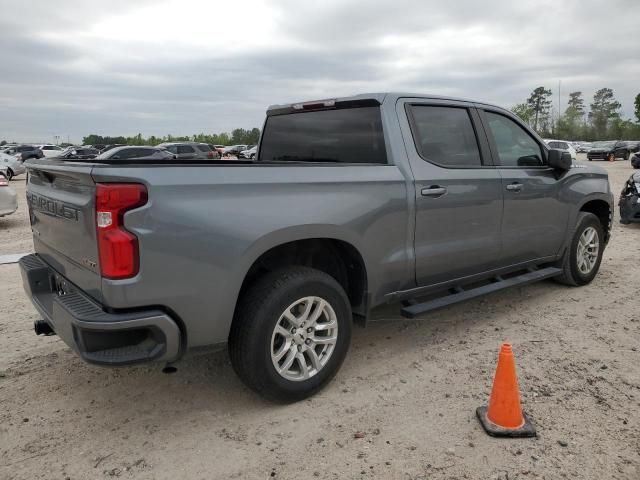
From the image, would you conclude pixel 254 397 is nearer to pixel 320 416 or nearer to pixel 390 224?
pixel 320 416

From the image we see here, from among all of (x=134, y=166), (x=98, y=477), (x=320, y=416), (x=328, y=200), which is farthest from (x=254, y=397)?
(x=134, y=166)

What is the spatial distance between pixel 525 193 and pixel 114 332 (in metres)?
3.56

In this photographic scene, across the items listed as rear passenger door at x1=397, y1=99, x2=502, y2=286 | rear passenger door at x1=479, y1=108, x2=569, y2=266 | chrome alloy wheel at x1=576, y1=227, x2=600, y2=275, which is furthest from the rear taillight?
chrome alloy wheel at x1=576, y1=227, x2=600, y2=275

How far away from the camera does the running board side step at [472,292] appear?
3778mm

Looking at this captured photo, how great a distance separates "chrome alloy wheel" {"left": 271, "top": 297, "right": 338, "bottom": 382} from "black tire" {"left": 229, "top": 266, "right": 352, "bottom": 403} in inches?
1.7

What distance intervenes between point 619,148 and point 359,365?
44.3 meters

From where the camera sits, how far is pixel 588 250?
5.73 metres

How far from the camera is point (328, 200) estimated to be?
3.25 m

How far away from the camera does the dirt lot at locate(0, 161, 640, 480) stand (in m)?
2.66

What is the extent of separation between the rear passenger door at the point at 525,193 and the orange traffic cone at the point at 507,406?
5.94 ft

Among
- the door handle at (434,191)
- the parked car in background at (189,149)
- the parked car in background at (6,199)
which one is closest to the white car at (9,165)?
the parked car in background at (189,149)

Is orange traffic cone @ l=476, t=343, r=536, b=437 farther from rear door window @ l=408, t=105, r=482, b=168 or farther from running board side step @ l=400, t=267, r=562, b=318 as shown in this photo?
rear door window @ l=408, t=105, r=482, b=168

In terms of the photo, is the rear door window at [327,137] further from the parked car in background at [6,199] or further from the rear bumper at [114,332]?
the parked car in background at [6,199]

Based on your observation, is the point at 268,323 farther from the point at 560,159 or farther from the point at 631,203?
the point at 631,203
